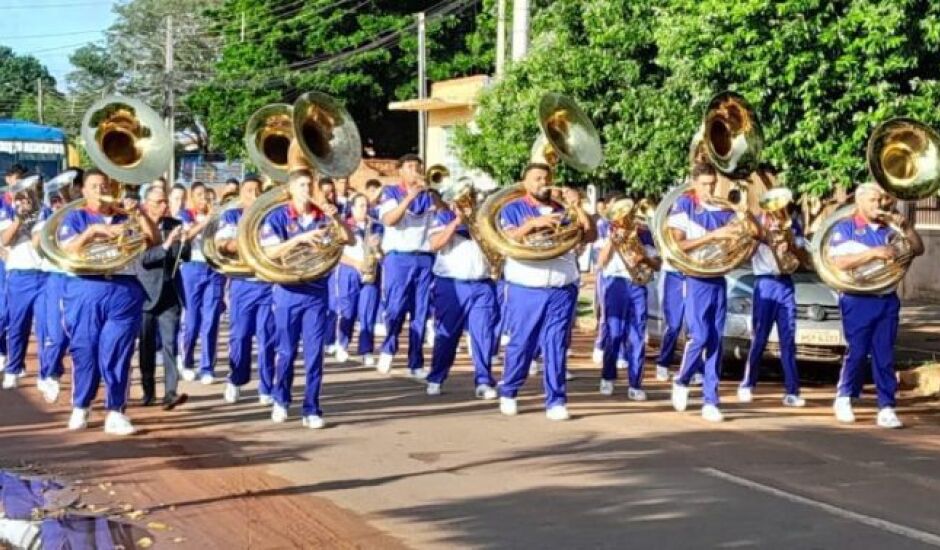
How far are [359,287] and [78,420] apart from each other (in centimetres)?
543

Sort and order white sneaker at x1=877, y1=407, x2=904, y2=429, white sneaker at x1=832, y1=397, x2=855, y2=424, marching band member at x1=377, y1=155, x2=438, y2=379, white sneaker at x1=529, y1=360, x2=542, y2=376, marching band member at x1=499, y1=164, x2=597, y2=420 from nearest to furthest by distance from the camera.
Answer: marching band member at x1=499, y1=164, x2=597, y2=420 → white sneaker at x1=877, y1=407, x2=904, y2=429 → white sneaker at x1=832, y1=397, x2=855, y2=424 → marching band member at x1=377, y1=155, x2=438, y2=379 → white sneaker at x1=529, y1=360, x2=542, y2=376

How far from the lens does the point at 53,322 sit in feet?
37.5

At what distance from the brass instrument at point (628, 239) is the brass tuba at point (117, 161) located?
4366 mm

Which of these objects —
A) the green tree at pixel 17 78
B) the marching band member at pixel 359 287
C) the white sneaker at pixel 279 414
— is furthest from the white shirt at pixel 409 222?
the green tree at pixel 17 78

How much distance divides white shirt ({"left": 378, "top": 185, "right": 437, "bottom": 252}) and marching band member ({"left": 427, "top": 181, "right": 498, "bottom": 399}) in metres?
0.94

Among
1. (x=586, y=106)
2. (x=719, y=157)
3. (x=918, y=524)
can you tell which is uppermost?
(x=586, y=106)

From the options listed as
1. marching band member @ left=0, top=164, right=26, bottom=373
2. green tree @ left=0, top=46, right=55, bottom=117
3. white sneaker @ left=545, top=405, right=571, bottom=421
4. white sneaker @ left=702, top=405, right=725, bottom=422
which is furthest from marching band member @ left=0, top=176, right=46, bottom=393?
green tree @ left=0, top=46, right=55, bottom=117

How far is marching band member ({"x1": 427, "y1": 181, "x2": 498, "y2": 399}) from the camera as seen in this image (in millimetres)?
11766

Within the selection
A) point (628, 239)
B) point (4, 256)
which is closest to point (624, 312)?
point (628, 239)

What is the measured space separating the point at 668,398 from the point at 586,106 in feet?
20.2

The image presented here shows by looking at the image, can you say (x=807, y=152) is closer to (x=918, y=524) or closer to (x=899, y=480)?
(x=899, y=480)

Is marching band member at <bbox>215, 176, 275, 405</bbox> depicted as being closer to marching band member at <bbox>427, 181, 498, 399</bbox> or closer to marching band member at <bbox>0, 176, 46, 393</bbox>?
marching band member at <bbox>427, 181, 498, 399</bbox>

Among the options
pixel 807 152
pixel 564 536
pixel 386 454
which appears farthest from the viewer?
pixel 807 152

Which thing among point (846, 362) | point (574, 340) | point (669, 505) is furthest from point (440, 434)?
point (574, 340)
